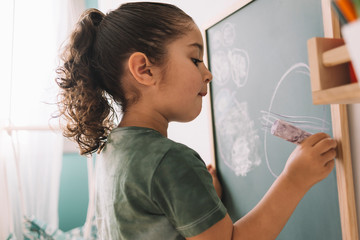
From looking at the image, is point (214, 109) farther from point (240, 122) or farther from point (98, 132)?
point (98, 132)

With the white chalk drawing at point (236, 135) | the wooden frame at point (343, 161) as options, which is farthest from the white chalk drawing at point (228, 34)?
the wooden frame at point (343, 161)

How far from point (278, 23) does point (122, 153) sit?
0.41m

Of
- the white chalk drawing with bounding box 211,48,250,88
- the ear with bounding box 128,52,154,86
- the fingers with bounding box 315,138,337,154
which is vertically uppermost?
the white chalk drawing with bounding box 211,48,250,88

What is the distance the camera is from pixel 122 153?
0.54 m

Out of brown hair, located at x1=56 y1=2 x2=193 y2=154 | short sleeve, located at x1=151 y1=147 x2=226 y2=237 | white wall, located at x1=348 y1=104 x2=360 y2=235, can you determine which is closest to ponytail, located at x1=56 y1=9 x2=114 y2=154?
brown hair, located at x1=56 y1=2 x2=193 y2=154

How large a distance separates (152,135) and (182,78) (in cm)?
13

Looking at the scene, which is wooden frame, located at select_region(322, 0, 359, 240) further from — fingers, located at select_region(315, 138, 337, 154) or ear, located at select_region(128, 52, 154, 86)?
ear, located at select_region(128, 52, 154, 86)

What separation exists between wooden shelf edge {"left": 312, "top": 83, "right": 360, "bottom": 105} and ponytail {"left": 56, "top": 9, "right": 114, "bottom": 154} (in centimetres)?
48

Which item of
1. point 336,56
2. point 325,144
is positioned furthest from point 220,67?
point 336,56

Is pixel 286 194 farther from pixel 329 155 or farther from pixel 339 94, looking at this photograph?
pixel 339 94

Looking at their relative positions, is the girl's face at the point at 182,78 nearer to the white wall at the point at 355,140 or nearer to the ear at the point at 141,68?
the ear at the point at 141,68

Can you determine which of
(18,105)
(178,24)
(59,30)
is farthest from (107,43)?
(59,30)

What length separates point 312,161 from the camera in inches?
18.9

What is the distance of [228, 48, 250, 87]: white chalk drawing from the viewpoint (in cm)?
74
